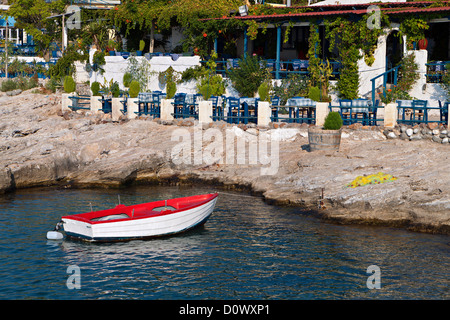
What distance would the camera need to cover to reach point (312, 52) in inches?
1220

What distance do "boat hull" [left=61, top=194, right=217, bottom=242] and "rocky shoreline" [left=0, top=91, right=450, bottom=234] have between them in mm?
4228

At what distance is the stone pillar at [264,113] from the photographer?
27.2 meters

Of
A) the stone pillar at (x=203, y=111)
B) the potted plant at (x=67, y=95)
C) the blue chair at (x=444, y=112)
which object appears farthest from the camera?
the potted plant at (x=67, y=95)

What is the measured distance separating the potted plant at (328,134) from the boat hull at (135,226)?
6720 millimetres

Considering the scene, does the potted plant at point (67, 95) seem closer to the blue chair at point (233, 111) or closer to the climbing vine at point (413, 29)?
the blue chair at point (233, 111)

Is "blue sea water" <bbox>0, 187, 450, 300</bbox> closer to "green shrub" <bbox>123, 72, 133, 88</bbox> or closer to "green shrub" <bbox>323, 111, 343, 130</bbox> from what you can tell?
"green shrub" <bbox>323, 111, 343, 130</bbox>

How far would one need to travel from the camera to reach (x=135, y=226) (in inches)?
722

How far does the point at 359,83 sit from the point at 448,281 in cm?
1614

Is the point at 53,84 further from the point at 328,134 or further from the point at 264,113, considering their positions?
the point at 328,134

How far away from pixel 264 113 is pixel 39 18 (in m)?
33.2

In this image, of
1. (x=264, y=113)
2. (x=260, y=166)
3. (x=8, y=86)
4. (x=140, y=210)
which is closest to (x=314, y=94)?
(x=264, y=113)

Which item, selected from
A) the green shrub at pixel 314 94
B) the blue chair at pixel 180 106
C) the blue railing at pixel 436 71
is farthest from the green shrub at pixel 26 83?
the blue railing at pixel 436 71

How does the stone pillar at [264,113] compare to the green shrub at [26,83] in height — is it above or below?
below

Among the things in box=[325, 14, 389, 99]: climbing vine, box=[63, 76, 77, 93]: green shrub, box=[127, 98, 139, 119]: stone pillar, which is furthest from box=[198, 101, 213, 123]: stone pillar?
box=[63, 76, 77, 93]: green shrub
